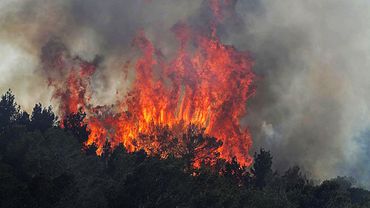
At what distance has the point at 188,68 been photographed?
426ft

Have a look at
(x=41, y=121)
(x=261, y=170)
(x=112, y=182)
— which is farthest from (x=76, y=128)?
(x=261, y=170)

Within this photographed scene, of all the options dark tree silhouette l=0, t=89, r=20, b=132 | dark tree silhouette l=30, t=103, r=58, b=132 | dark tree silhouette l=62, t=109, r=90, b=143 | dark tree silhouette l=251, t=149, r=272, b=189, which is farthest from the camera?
dark tree silhouette l=62, t=109, r=90, b=143

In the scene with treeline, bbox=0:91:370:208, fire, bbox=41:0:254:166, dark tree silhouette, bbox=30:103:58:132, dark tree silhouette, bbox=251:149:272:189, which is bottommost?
treeline, bbox=0:91:370:208

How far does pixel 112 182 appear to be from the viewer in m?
56.8

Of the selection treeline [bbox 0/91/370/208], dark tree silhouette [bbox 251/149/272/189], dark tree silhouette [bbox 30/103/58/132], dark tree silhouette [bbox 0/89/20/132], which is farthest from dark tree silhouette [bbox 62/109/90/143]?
dark tree silhouette [bbox 251/149/272/189]

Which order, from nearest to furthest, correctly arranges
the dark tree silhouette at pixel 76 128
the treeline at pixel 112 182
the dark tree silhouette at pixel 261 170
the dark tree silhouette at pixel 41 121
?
the treeline at pixel 112 182 < the dark tree silhouette at pixel 261 170 < the dark tree silhouette at pixel 41 121 < the dark tree silhouette at pixel 76 128

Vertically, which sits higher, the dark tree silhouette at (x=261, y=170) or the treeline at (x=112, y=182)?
the dark tree silhouette at (x=261, y=170)

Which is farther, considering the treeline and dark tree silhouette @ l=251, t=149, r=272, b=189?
dark tree silhouette @ l=251, t=149, r=272, b=189

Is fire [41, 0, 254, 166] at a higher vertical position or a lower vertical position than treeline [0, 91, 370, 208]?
higher

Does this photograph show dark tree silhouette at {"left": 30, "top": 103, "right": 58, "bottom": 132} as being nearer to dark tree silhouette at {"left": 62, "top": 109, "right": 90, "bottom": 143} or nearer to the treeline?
the treeline

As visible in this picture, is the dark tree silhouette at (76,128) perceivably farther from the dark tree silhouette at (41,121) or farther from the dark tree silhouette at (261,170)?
the dark tree silhouette at (261,170)

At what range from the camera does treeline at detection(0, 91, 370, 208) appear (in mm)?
44906

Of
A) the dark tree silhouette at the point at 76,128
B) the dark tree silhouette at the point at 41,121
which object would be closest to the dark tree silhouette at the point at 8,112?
the dark tree silhouette at the point at 41,121

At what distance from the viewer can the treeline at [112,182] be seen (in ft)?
147
